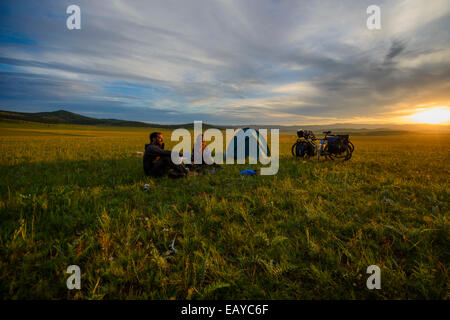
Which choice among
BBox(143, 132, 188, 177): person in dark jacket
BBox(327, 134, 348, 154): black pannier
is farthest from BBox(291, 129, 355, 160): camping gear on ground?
BBox(143, 132, 188, 177): person in dark jacket

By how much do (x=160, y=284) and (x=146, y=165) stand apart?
231 inches

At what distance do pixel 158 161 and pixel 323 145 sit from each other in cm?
990

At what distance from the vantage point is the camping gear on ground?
34.0 feet

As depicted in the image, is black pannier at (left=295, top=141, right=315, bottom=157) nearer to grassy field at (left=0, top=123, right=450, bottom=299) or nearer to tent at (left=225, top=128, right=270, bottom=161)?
tent at (left=225, top=128, right=270, bottom=161)

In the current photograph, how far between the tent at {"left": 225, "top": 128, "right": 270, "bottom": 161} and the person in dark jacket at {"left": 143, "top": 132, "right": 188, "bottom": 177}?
18.1ft

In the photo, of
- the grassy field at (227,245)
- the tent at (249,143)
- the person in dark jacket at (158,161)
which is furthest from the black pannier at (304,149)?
the person in dark jacket at (158,161)

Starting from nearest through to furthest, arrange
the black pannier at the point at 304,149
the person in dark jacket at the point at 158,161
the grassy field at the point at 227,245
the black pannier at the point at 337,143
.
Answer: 1. the grassy field at the point at 227,245
2. the person in dark jacket at the point at 158,161
3. the black pannier at the point at 337,143
4. the black pannier at the point at 304,149

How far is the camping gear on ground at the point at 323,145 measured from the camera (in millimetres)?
10352

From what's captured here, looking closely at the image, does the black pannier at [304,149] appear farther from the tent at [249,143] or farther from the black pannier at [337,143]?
the tent at [249,143]

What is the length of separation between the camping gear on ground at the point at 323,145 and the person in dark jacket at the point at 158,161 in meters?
8.10

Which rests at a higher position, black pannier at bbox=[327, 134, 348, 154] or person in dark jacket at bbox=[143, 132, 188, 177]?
black pannier at bbox=[327, 134, 348, 154]

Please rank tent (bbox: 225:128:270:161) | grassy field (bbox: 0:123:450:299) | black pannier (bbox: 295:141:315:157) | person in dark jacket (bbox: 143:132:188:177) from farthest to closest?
1. tent (bbox: 225:128:270:161)
2. black pannier (bbox: 295:141:315:157)
3. person in dark jacket (bbox: 143:132:188:177)
4. grassy field (bbox: 0:123:450:299)

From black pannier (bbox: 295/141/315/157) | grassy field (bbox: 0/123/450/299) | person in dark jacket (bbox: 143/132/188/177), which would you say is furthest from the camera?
black pannier (bbox: 295/141/315/157)
